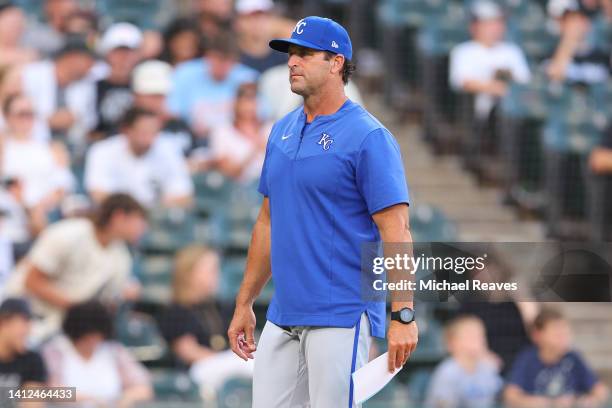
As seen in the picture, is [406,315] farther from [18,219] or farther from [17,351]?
[18,219]

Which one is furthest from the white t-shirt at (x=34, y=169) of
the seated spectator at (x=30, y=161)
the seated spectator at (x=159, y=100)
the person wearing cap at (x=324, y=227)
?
the person wearing cap at (x=324, y=227)

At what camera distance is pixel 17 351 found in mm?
6941

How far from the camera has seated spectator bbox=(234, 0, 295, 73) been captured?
9422 mm

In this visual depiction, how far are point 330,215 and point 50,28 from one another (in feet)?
19.3

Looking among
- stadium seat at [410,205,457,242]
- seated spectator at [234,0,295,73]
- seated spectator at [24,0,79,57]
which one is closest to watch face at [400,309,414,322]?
stadium seat at [410,205,457,242]

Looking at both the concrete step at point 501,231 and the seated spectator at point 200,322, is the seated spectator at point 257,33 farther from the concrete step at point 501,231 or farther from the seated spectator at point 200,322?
the seated spectator at point 200,322

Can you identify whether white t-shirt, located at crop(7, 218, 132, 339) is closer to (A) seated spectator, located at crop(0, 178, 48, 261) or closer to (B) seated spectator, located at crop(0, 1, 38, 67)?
(A) seated spectator, located at crop(0, 178, 48, 261)

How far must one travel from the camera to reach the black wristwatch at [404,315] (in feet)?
13.1

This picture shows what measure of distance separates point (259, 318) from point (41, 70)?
8.21 ft

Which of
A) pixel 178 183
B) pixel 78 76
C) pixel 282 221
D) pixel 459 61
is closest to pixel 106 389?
pixel 178 183

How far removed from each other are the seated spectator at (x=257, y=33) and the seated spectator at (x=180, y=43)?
0.33 m

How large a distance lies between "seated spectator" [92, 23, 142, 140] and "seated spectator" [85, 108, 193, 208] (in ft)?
0.96

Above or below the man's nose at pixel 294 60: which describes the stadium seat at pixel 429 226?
below

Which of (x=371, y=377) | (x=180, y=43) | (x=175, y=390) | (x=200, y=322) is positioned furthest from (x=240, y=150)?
(x=371, y=377)
